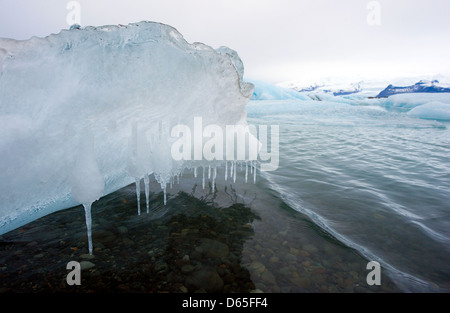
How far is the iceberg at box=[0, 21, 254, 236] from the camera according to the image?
238cm

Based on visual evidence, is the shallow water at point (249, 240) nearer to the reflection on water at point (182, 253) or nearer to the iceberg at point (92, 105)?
the reflection on water at point (182, 253)

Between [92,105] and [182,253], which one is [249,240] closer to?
[182,253]

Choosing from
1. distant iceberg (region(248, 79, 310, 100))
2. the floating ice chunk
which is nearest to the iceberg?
the floating ice chunk

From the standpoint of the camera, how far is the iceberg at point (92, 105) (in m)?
2.38

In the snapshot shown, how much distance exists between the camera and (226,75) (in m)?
3.44

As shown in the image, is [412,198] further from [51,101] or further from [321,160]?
[51,101]

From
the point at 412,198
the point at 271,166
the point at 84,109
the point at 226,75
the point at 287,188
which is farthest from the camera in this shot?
the point at 271,166

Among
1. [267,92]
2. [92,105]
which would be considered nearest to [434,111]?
[267,92]

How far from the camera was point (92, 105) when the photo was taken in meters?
2.74

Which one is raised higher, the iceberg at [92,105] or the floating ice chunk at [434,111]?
the floating ice chunk at [434,111]

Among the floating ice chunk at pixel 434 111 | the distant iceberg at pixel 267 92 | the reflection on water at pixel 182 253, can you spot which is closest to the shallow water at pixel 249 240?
the reflection on water at pixel 182 253
